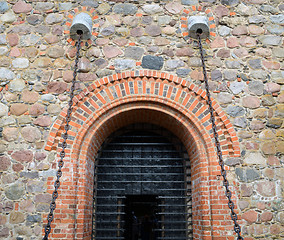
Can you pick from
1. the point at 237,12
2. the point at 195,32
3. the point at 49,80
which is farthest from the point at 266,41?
the point at 49,80

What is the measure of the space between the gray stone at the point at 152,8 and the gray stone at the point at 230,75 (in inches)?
60.7

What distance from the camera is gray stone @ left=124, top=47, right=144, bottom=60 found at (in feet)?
14.9

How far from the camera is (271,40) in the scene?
15.2 ft

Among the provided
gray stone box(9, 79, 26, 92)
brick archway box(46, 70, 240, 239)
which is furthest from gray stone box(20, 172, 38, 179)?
gray stone box(9, 79, 26, 92)

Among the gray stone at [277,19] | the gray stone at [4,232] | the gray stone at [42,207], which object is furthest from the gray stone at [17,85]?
the gray stone at [277,19]

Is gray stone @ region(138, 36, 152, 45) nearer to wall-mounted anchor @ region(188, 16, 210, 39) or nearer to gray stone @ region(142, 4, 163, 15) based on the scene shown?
gray stone @ region(142, 4, 163, 15)

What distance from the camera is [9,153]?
4.16 metres

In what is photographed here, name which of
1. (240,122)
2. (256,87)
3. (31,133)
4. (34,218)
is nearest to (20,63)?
(31,133)

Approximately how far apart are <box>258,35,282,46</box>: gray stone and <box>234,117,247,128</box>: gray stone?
54.7 inches

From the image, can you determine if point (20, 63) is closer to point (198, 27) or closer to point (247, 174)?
point (198, 27)

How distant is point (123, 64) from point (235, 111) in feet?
6.27

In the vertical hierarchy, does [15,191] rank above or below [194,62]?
below

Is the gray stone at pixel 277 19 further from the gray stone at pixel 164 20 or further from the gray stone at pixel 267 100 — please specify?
the gray stone at pixel 164 20

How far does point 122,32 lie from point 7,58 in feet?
6.32
